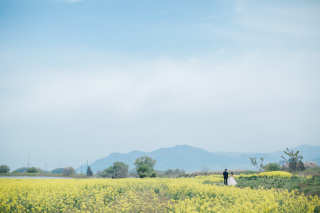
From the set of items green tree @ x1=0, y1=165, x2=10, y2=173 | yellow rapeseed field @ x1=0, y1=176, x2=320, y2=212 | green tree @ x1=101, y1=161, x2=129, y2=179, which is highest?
yellow rapeseed field @ x1=0, y1=176, x2=320, y2=212

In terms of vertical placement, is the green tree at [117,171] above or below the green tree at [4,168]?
below

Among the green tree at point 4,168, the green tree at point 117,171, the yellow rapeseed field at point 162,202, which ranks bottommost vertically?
the green tree at point 117,171

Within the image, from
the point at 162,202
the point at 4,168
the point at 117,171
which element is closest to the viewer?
the point at 162,202

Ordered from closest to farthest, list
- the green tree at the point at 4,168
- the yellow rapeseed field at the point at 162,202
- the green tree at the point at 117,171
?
the yellow rapeseed field at the point at 162,202 → the green tree at the point at 117,171 → the green tree at the point at 4,168

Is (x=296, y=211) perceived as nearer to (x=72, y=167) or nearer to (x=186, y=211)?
(x=186, y=211)

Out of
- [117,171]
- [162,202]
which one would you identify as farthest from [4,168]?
[162,202]

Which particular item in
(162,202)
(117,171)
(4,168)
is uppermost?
(162,202)

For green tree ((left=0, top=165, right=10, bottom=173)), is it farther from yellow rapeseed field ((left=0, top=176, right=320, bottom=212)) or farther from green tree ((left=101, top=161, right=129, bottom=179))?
yellow rapeseed field ((left=0, top=176, right=320, bottom=212))

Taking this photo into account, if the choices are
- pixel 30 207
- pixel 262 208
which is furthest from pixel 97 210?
pixel 262 208

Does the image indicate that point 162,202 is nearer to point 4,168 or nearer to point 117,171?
point 117,171


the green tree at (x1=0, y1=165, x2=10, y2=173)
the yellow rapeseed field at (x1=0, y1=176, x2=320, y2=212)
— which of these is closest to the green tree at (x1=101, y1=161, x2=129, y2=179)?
the green tree at (x1=0, y1=165, x2=10, y2=173)

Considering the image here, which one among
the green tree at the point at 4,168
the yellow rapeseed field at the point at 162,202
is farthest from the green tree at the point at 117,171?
the yellow rapeseed field at the point at 162,202

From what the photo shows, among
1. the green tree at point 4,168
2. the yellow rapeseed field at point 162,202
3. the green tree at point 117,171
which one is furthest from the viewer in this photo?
the green tree at point 4,168

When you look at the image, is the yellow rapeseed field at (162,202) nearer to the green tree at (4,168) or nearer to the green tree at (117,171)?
the green tree at (117,171)
